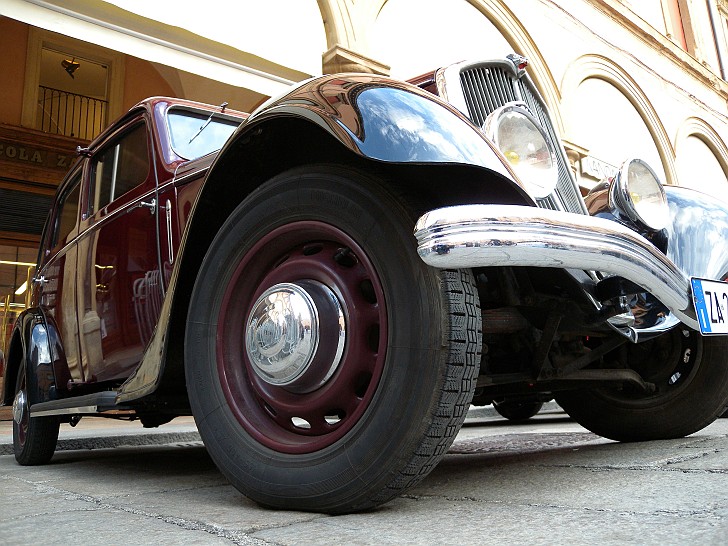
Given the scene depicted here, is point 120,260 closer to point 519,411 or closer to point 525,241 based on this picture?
point 525,241

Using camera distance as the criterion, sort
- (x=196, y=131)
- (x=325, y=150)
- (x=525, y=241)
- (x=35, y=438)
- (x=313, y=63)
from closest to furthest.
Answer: (x=525, y=241) < (x=325, y=150) < (x=196, y=131) < (x=35, y=438) < (x=313, y=63)

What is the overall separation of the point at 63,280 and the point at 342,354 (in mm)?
2119

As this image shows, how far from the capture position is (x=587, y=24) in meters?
11.2

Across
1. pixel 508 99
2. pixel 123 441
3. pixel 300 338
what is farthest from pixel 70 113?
pixel 300 338

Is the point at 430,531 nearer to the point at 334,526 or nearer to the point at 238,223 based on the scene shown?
the point at 334,526

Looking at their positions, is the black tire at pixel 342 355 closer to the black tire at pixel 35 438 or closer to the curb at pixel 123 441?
the black tire at pixel 35 438

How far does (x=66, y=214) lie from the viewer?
3.35 m

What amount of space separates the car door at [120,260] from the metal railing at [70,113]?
7.16 metres

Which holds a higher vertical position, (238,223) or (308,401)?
(238,223)

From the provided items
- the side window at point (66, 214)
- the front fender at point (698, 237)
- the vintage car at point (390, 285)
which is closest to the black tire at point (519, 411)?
the vintage car at point (390, 285)

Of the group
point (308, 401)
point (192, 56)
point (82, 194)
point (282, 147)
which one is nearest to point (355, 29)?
point (192, 56)

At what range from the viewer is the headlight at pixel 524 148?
5.96 feet

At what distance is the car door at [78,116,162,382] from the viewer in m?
2.42

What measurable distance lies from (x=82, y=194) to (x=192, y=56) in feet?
8.67
